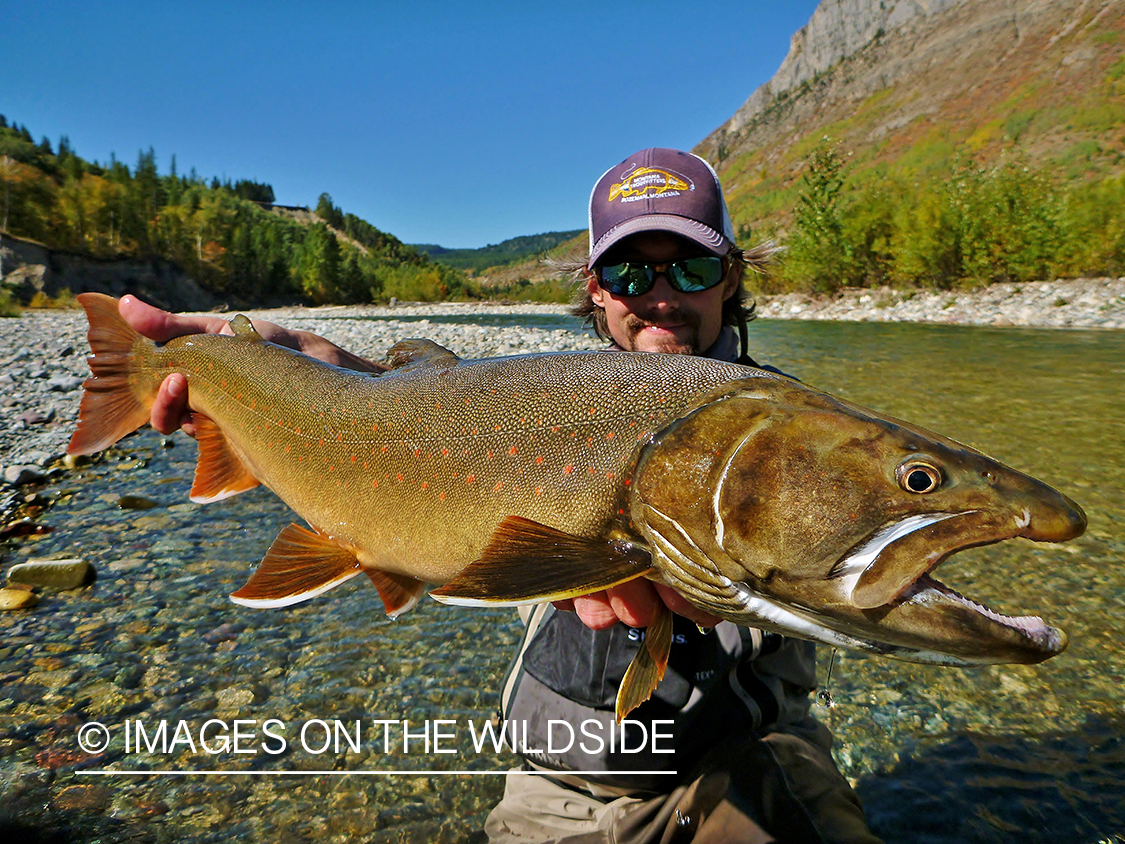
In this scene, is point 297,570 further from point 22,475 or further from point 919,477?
point 22,475

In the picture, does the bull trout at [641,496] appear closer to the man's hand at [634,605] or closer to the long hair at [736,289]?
the man's hand at [634,605]

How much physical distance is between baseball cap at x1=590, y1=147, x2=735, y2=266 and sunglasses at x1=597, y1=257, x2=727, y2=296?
11cm

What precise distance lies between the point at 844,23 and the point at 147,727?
219 metres

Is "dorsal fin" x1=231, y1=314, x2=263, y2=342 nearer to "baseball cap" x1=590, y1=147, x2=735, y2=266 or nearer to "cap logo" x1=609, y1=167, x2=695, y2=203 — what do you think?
"baseball cap" x1=590, y1=147, x2=735, y2=266

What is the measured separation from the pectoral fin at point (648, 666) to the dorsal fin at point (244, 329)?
2.19m

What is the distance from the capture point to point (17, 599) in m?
3.75

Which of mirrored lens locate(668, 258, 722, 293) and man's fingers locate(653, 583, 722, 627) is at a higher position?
mirrored lens locate(668, 258, 722, 293)

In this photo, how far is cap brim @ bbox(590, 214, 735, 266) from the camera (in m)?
2.73

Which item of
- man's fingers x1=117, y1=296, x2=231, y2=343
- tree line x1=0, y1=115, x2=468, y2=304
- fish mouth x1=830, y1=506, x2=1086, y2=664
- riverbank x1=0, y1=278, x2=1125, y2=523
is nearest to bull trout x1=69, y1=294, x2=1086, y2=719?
fish mouth x1=830, y1=506, x2=1086, y2=664

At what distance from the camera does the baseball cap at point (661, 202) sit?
2.77 m

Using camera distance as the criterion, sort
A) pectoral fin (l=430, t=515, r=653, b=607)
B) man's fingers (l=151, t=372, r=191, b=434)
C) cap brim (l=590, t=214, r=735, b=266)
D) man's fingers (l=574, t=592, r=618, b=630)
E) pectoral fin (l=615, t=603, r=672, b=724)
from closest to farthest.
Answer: pectoral fin (l=430, t=515, r=653, b=607), pectoral fin (l=615, t=603, r=672, b=724), man's fingers (l=574, t=592, r=618, b=630), cap brim (l=590, t=214, r=735, b=266), man's fingers (l=151, t=372, r=191, b=434)

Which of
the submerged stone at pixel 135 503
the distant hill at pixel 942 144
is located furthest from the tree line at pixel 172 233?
the submerged stone at pixel 135 503

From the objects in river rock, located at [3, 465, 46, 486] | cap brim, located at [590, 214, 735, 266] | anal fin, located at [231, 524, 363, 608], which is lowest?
river rock, located at [3, 465, 46, 486]

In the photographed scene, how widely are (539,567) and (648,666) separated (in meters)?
0.49
